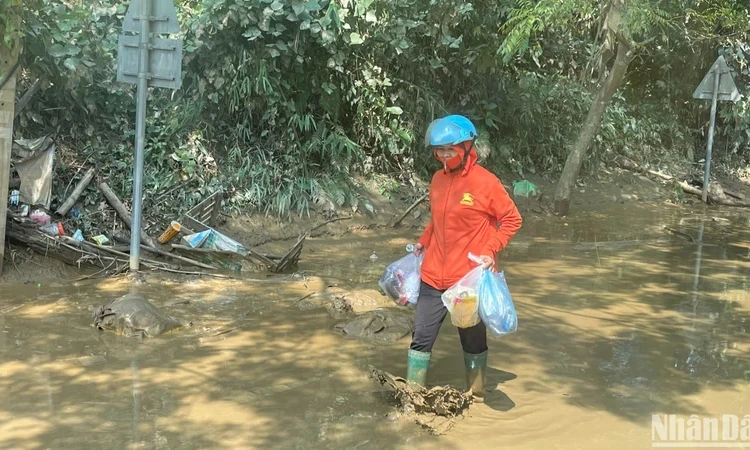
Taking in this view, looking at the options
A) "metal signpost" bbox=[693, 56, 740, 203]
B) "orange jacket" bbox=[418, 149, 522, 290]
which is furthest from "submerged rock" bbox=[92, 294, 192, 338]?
"metal signpost" bbox=[693, 56, 740, 203]

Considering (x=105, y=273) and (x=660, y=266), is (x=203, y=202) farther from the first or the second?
(x=660, y=266)

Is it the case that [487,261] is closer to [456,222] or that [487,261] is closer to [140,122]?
[456,222]

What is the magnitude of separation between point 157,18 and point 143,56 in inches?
14.9

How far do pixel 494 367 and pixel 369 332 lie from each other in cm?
104

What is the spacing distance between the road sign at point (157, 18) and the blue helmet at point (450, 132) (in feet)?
11.9

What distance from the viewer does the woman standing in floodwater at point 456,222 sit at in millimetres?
3998

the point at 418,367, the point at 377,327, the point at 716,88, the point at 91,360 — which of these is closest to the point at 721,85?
the point at 716,88

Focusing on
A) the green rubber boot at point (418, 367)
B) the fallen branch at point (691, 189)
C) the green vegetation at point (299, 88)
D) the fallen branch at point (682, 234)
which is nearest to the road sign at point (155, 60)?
the green vegetation at point (299, 88)

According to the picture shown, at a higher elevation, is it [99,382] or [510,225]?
[510,225]

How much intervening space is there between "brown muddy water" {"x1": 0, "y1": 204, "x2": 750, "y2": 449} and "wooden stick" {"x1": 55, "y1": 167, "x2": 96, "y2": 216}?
3.76 ft

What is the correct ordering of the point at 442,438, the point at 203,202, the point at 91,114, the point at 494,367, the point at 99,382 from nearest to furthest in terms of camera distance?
the point at 442,438 → the point at 99,382 → the point at 494,367 → the point at 203,202 → the point at 91,114

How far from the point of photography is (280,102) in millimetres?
9562

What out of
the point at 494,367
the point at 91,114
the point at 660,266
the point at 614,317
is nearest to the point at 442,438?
the point at 494,367

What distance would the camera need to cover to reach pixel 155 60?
6719mm
